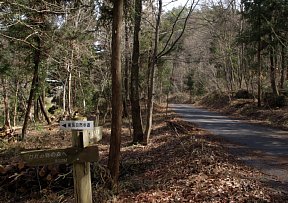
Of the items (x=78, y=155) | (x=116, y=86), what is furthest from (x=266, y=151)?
(x=78, y=155)

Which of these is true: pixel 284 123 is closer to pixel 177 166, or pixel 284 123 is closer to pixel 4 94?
pixel 177 166

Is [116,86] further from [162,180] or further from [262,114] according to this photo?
[262,114]

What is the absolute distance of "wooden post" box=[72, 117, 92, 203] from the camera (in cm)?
491

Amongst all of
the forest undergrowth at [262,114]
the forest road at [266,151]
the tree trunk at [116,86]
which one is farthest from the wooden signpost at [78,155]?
the forest undergrowth at [262,114]

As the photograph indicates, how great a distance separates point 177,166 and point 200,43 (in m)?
41.8

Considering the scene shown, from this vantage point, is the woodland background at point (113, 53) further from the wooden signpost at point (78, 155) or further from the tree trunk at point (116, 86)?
the wooden signpost at point (78, 155)

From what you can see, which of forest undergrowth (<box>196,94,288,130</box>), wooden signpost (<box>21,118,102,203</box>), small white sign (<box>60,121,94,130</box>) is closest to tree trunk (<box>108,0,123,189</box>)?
wooden signpost (<box>21,118,102,203</box>)

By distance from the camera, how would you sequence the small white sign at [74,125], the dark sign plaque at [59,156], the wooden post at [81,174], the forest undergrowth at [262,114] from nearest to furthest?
1. the dark sign plaque at [59,156]
2. the small white sign at [74,125]
3. the wooden post at [81,174]
4. the forest undergrowth at [262,114]

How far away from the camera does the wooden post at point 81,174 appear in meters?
4.91

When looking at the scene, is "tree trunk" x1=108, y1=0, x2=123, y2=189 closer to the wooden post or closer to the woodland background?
the woodland background

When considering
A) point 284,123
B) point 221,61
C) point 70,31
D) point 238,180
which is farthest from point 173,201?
point 221,61

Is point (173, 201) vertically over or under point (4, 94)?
under

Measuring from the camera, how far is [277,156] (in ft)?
32.4

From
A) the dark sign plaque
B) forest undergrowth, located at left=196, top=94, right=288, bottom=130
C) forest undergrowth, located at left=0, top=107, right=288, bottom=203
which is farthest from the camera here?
forest undergrowth, located at left=196, top=94, right=288, bottom=130
